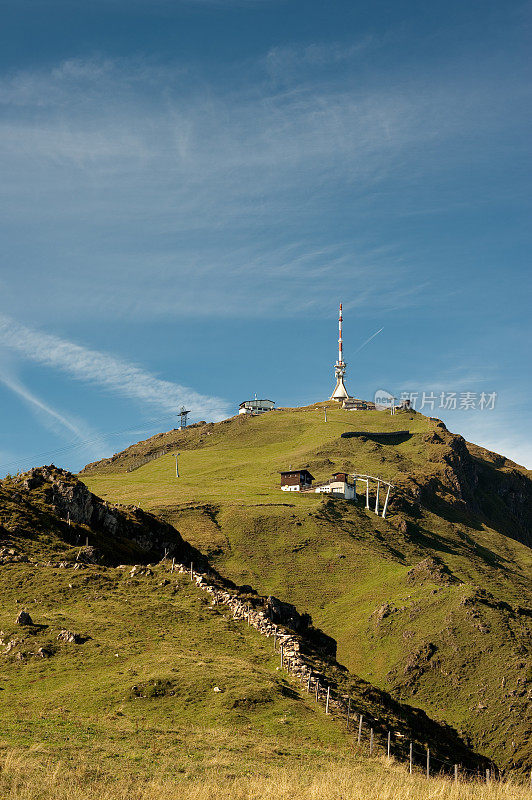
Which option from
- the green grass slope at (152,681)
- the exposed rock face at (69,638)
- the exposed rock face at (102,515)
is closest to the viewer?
the green grass slope at (152,681)

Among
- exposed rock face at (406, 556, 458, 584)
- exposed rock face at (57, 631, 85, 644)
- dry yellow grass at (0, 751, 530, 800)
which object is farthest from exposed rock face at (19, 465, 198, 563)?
dry yellow grass at (0, 751, 530, 800)

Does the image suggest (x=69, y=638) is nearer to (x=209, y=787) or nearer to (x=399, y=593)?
(x=209, y=787)

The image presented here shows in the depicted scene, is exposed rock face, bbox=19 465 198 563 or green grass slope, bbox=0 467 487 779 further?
exposed rock face, bbox=19 465 198 563

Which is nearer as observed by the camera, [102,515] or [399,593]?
[102,515]

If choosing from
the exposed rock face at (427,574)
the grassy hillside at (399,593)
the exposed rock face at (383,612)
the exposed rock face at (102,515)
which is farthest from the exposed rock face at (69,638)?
the exposed rock face at (427,574)

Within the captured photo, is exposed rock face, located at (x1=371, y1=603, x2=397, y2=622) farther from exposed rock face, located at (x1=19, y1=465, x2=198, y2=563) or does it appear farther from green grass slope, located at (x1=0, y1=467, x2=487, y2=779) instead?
green grass slope, located at (x1=0, y1=467, x2=487, y2=779)

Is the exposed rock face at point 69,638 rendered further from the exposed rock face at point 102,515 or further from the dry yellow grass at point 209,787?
the exposed rock face at point 102,515

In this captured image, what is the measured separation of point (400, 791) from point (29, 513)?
6691 centimetres

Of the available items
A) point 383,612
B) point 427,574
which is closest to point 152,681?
point 383,612

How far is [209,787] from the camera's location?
3003 cm

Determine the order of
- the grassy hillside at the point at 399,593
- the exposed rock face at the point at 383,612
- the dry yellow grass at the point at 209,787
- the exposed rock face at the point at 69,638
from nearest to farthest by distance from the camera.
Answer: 1. the dry yellow grass at the point at 209,787
2. the exposed rock face at the point at 69,638
3. the grassy hillside at the point at 399,593
4. the exposed rock face at the point at 383,612

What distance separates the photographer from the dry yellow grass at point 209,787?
28.3 m

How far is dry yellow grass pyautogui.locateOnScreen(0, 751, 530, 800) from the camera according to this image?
2827cm

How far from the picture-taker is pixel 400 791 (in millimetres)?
29656
